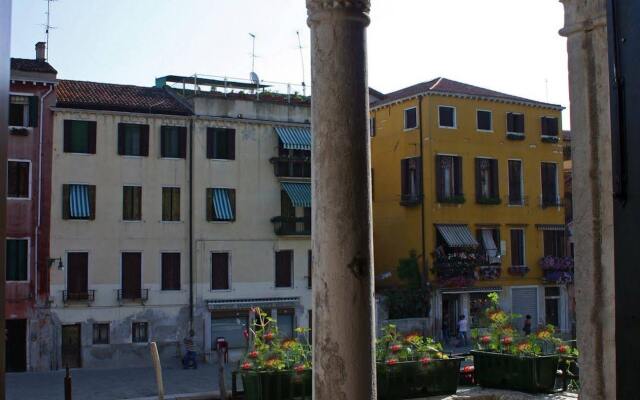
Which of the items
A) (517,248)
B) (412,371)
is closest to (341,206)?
(412,371)

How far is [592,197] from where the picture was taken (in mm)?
4277

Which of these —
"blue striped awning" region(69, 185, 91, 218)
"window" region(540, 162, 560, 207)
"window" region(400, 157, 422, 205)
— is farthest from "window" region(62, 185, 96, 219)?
"window" region(540, 162, 560, 207)

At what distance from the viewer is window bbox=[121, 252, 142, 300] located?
2612 cm

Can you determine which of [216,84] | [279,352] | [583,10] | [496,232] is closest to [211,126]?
[216,84]

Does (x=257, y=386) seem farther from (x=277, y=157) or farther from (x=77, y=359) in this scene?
(x=277, y=157)

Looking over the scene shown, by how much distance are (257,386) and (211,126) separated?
64.6 feet

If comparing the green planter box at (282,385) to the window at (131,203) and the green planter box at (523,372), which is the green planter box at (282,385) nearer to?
the green planter box at (523,372)

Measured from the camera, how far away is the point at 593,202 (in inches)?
168

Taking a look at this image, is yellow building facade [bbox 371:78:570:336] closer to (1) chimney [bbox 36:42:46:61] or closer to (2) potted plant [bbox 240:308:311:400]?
(1) chimney [bbox 36:42:46:61]

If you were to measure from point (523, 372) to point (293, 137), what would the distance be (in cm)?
2030

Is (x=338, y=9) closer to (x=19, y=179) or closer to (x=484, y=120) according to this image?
(x=19, y=179)

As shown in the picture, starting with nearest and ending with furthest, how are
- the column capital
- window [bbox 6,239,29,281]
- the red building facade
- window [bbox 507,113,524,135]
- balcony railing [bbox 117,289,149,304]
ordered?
the column capital, the red building facade, window [bbox 6,239,29,281], balcony railing [bbox 117,289,149,304], window [bbox 507,113,524,135]

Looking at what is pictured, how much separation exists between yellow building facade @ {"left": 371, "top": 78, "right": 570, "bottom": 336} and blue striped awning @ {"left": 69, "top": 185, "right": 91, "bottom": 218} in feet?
39.7

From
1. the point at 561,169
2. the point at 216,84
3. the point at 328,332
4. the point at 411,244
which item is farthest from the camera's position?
the point at 561,169
